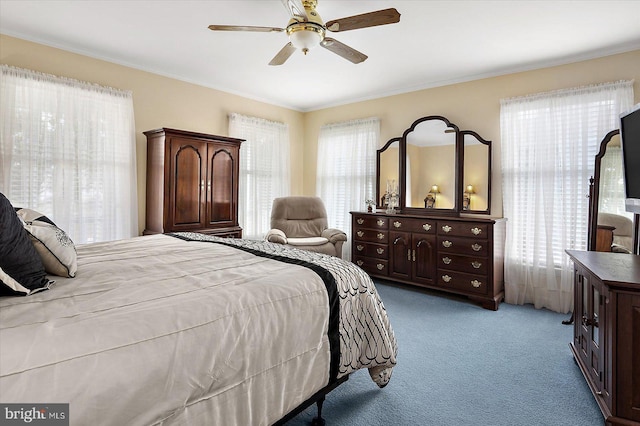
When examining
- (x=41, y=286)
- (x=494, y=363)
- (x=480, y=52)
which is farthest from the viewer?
(x=480, y=52)

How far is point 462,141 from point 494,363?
2692mm

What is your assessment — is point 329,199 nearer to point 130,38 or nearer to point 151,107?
point 151,107

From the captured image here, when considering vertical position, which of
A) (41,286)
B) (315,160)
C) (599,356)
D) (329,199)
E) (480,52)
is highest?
(480,52)

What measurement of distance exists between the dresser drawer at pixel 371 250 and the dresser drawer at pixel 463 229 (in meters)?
0.78

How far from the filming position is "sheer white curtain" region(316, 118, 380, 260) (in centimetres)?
512

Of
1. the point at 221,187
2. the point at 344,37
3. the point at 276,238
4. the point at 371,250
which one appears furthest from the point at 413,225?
the point at 221,187

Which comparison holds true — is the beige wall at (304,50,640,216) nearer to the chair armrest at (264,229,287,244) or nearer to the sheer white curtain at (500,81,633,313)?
the sheer white curtain at (500,81,633,313)

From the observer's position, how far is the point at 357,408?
1.94 m

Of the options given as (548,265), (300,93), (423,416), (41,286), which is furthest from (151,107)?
(548,265)

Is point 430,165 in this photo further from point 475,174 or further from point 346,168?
point 346,168

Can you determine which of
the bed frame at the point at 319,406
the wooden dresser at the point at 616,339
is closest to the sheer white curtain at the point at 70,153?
the bed frame at the point at 319,406

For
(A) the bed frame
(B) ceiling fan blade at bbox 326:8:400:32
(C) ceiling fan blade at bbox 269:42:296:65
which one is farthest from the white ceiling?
(A) the bed frame

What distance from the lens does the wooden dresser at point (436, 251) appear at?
3.74m

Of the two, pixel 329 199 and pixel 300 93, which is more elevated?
pixel 300 93
